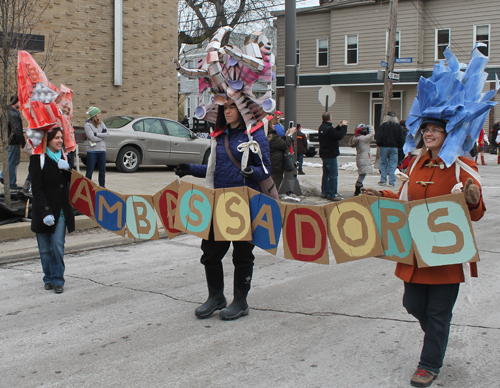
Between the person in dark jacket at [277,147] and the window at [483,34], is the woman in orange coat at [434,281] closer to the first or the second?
the person in dark jacket at [277,147]

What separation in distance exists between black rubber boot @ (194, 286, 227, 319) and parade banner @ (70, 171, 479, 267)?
541mm

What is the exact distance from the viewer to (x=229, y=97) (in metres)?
4.40

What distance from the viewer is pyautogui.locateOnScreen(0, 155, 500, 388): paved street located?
355 cm

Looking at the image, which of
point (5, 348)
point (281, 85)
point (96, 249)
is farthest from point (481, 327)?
point (281, 85)

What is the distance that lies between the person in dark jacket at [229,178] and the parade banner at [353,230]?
29.2 inches

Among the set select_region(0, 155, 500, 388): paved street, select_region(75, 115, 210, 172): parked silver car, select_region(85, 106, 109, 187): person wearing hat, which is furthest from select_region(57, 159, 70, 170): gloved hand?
select_region(75, 115, 210, 172): parked silver car

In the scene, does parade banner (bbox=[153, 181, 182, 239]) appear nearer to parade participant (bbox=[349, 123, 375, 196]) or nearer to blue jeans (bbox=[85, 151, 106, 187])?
blue jeans (bbox=[85, 151, 106, 187])

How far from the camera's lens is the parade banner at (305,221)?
3379 millimetres

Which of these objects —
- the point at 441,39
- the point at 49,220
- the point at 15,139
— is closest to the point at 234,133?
the point at 49,220

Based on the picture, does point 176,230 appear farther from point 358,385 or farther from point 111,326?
point 358,385

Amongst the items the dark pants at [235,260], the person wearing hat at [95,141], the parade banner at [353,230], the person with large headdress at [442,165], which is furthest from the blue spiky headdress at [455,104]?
the person wearing hat at [95,141]

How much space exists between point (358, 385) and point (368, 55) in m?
29.9

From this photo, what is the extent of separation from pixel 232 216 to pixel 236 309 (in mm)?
795

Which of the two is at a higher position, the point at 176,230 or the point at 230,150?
the point at 230,150
